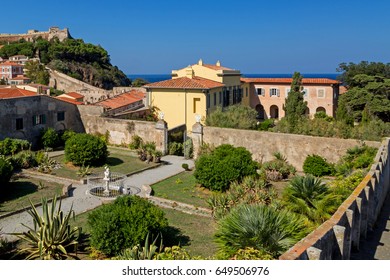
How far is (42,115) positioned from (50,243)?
1959 centimetres

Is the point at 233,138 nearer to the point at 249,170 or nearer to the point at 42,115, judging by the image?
the point at 249,170

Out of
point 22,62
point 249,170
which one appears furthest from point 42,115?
point 22,62

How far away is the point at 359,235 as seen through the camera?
1258cm

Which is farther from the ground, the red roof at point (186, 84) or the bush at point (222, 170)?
the red roof at point (186, 84)

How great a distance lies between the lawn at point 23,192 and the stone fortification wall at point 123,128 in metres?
9.36

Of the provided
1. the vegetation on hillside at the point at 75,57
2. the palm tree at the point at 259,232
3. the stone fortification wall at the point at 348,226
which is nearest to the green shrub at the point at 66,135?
the stone fortification wall at the point at 348,226

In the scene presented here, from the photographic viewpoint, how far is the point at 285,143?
23703 mm

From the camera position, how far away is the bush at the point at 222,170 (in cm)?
1847

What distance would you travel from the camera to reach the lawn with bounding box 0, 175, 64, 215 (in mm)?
16266

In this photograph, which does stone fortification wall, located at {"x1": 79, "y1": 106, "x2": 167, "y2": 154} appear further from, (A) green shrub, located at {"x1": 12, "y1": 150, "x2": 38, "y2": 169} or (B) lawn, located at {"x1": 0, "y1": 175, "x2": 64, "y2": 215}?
(B) lawn, located at {"x1": 0, "y1": 175, "x2": 64, "y2": 215}

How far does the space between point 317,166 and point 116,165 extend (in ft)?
37.8

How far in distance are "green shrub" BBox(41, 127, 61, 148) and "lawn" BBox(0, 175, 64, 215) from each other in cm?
751

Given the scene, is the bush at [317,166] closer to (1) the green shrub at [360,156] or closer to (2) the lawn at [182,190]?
(1) the green shrub at [360,156]

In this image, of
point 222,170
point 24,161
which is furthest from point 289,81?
point 24,161
